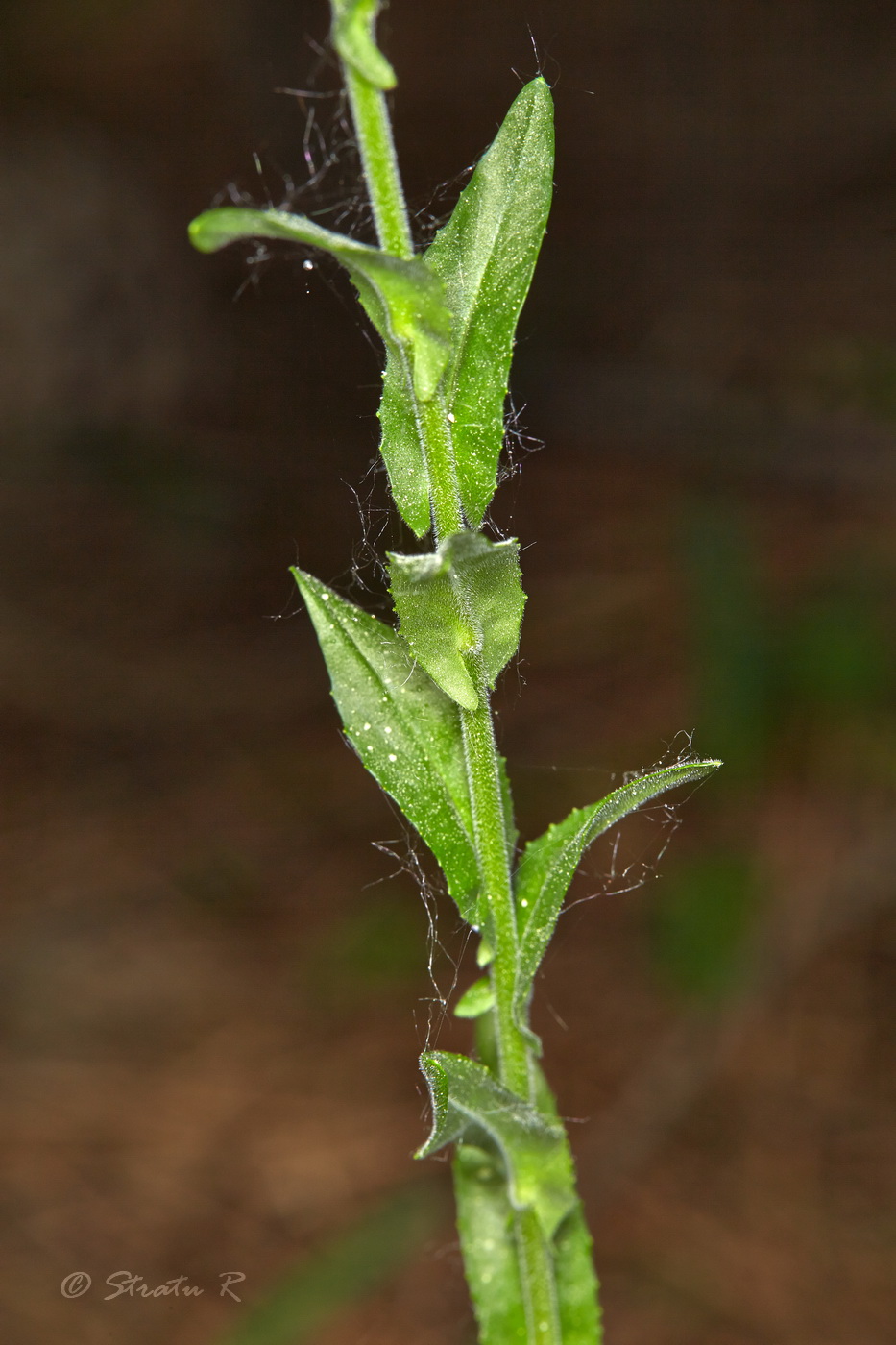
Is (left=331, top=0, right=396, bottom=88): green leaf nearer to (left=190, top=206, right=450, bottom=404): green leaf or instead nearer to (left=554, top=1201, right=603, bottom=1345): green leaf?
(left=190, top=206, right=450, bottom=404): green leaf

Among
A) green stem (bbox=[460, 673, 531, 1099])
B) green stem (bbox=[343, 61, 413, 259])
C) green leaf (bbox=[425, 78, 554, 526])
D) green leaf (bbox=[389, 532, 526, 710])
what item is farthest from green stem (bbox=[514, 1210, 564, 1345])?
green stem (bbox=[343, 61, 413, 259])

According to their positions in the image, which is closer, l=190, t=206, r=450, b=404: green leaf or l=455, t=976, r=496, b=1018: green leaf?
Answer: l=190, t=206, r=450, b=404: green leaf

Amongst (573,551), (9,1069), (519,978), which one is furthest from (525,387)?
(519,978)

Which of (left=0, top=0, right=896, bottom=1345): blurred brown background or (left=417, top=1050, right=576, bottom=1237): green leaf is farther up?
(left=0, top=0, right=896, bottom=1345): blurred brown background

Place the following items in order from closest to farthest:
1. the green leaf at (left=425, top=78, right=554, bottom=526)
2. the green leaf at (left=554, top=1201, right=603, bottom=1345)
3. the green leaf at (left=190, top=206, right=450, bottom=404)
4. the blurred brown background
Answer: the green leaf at (left=190, top=206, right=450, bottom=404)
the green leaf at (left=425, top=78, right=554, bottom=526)
the green leaf at (left=554, top=1201, right=603, bottom=1345)
the blurred brown background

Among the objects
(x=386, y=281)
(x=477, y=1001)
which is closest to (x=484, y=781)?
(x=477, y=1001)

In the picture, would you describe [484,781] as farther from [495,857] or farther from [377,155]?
[377,155]
